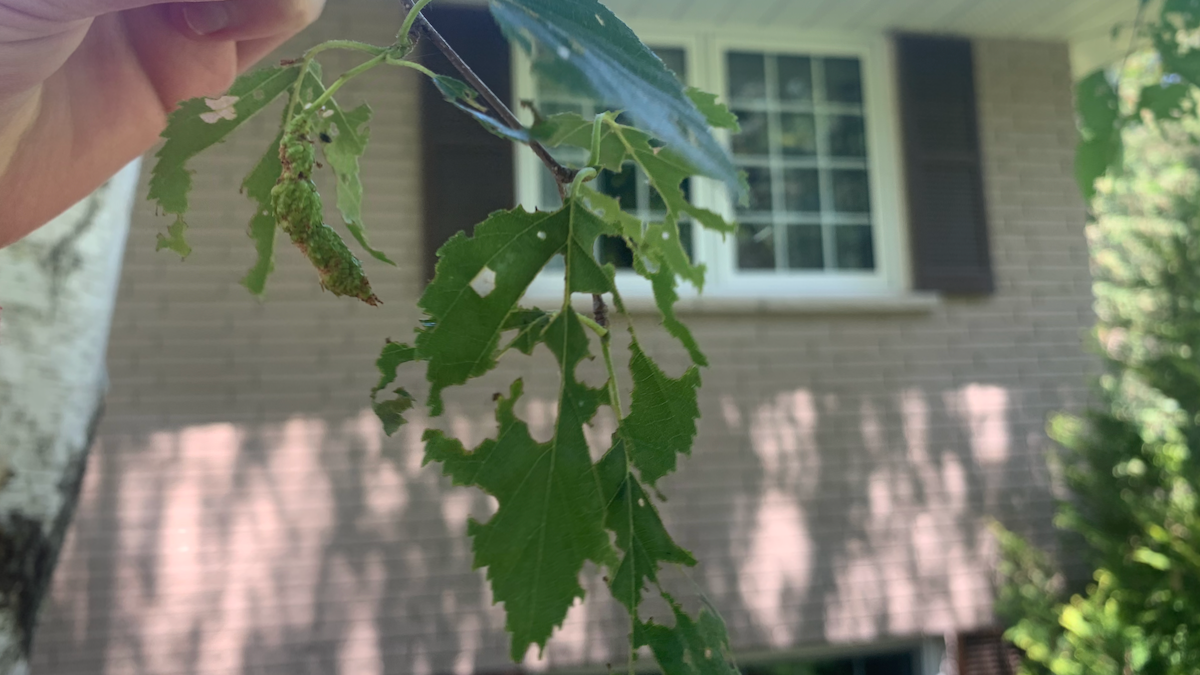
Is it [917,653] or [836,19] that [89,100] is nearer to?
[836,19]

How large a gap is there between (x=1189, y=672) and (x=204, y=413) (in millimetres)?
3025

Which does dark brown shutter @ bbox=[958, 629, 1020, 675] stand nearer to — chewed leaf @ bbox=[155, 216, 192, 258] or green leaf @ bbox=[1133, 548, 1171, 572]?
green leaf @ bbox=[1133, 548, 1171, 572]

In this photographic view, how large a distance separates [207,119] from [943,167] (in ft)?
10.1

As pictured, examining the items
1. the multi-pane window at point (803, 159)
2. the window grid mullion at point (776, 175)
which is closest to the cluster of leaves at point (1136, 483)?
the multi-pane window at point (803, 159)

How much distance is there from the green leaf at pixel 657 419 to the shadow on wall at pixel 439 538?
5.43ft

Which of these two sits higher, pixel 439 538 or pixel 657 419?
pixel 657 419


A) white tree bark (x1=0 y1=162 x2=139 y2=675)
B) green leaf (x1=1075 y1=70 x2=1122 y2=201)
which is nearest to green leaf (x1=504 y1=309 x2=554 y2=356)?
white tree bark (x1=0 y1=162 x2=139 y2=675)

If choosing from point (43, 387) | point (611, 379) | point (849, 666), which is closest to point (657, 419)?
point (611, 379)

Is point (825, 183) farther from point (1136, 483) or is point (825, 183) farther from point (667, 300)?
point (667, 300)

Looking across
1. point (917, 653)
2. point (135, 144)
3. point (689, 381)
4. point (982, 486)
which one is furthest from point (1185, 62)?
point (917, 653)

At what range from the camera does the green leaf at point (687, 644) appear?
35 cm

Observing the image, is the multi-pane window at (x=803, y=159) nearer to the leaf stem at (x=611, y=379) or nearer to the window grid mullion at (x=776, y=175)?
the window grid mullion at (x=776, y=175)

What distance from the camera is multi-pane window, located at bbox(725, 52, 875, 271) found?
2959mm

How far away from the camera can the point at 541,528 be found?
0.30 meters
